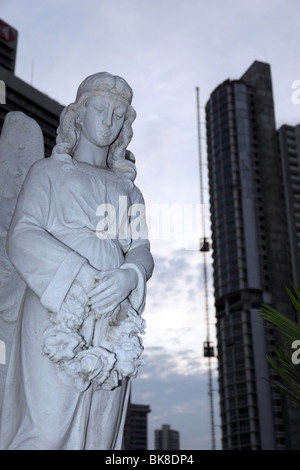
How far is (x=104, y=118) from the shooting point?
3934 mm

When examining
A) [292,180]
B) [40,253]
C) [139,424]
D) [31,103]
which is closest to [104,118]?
[40,253]

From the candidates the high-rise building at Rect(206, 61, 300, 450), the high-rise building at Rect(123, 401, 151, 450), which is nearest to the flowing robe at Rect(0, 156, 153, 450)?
the high-rise building at Rect(206, 61, 300, 450)

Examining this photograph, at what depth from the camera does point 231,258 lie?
2904 inches

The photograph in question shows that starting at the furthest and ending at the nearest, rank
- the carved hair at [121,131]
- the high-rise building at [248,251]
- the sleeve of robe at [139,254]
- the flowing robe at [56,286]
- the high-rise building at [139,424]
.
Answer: the high-rise building at [139,424], the high-rise building at [248,251], the carved hair at [121,131], the sleeve of robe at [139,254], the flowing robe at [56,286]

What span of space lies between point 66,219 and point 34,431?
1.34m

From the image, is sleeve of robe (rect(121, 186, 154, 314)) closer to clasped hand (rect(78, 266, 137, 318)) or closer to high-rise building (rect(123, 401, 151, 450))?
clasped hand (rect(78, 266, 137, 318))

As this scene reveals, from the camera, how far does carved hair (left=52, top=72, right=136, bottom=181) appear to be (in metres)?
3.91

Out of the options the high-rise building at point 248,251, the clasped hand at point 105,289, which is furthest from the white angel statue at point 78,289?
the high-rise building at point 248,251

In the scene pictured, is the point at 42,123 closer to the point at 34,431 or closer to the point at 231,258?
the point at 231,258

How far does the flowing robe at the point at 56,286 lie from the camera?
3.25 metres

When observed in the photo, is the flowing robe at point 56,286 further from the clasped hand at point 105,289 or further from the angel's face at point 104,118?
the angel's face at point 104,118

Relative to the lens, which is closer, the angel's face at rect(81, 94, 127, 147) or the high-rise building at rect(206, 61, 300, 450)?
the angel's face at rect(81, 94, 127, 147)

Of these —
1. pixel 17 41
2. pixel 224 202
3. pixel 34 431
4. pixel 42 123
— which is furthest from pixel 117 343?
pixel 17 41

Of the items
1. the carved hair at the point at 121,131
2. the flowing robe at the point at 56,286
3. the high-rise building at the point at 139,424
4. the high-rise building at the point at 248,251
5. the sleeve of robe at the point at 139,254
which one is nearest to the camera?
the flowing robe at the point at 56,286
